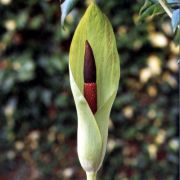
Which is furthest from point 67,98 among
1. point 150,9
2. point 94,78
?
point 94,78

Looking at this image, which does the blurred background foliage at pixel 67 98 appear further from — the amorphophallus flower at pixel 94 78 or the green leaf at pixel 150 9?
the amorphophallus flower at pixel 94 78

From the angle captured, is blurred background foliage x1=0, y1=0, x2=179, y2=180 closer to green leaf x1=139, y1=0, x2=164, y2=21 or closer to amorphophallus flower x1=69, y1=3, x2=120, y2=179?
green leaf x1=139, y1=0, x2=164, y2=21

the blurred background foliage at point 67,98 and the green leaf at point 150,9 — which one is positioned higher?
the green leaf at point 150,9

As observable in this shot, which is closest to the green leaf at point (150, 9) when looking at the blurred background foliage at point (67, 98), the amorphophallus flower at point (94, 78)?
the amorphophallus flower at point (94, 78)

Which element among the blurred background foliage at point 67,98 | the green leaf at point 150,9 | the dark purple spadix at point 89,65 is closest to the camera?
the dark purple spadix at point 89,65

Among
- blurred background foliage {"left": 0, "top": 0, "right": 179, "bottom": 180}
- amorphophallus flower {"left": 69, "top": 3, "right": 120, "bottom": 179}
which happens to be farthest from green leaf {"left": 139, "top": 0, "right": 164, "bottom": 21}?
blurred background foliage {"left": 0, "top": 0, "right": 179, "bottom": 180}

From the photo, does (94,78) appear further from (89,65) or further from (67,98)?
(67,98)

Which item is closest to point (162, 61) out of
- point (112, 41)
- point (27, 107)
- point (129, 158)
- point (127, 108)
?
point (127, 108)
